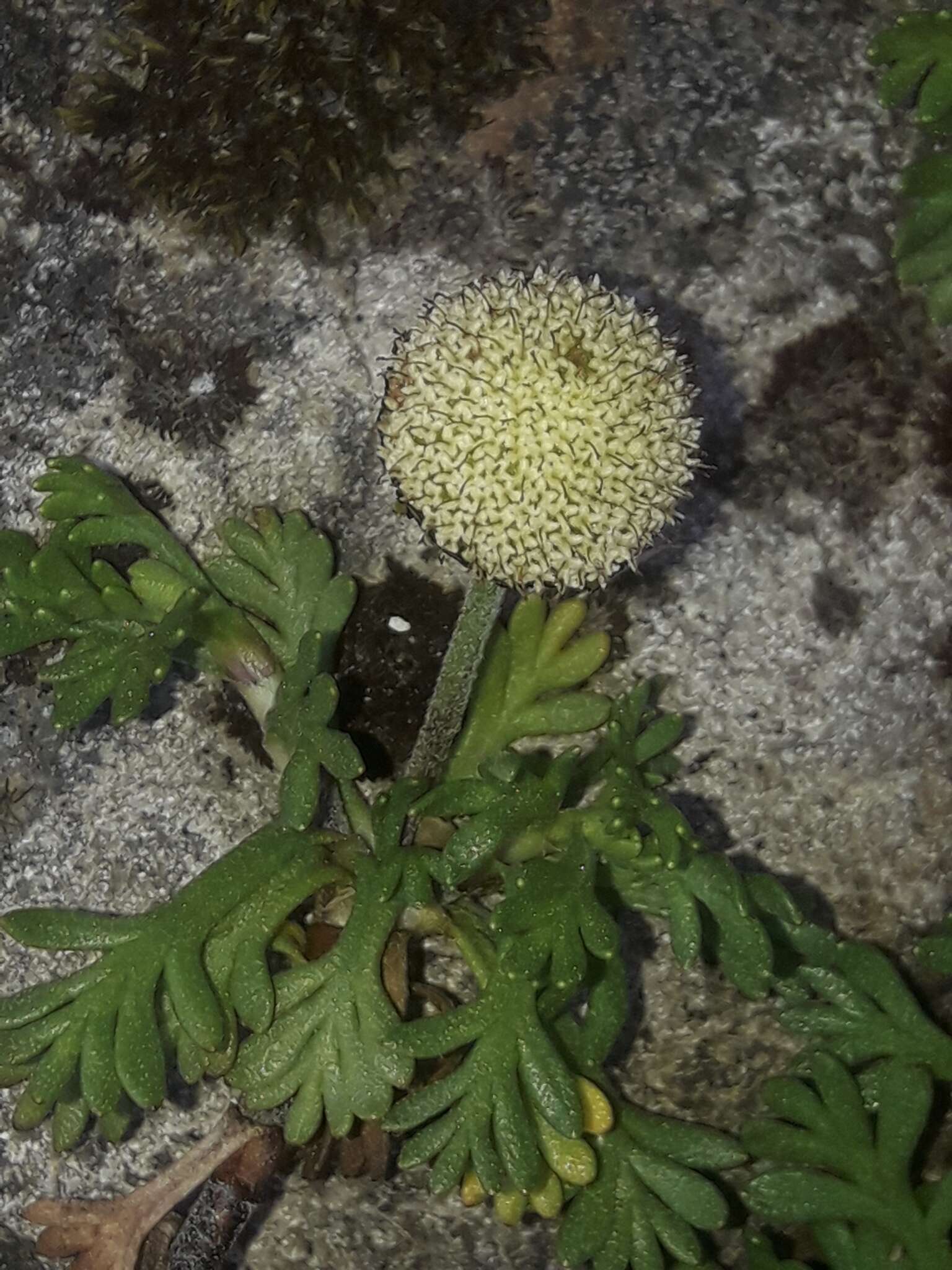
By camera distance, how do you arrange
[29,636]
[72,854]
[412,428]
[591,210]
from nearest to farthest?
1. [412,428]
2. [29,636]
3. [591,210]
4. [72,854]

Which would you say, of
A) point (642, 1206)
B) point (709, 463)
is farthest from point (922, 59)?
point (642, 1206)

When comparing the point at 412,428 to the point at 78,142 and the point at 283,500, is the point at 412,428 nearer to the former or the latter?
the point at 283,500

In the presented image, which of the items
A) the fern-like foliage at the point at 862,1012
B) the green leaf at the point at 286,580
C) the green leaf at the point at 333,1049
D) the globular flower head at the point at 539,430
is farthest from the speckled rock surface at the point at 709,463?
the globular flower head at the point at 539,430

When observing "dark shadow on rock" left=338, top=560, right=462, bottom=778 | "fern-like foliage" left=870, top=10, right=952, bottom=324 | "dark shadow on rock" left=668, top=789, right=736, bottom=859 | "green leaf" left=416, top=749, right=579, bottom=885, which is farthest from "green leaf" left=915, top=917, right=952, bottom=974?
"fern-like foliage" left=870, top=10, right=952, bottom=324

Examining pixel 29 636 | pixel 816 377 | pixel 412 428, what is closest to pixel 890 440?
pixel 816 377

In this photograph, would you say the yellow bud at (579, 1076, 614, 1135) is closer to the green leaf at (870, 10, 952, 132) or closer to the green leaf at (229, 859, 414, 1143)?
the green leaf at (229, 859, 414, 1143)
